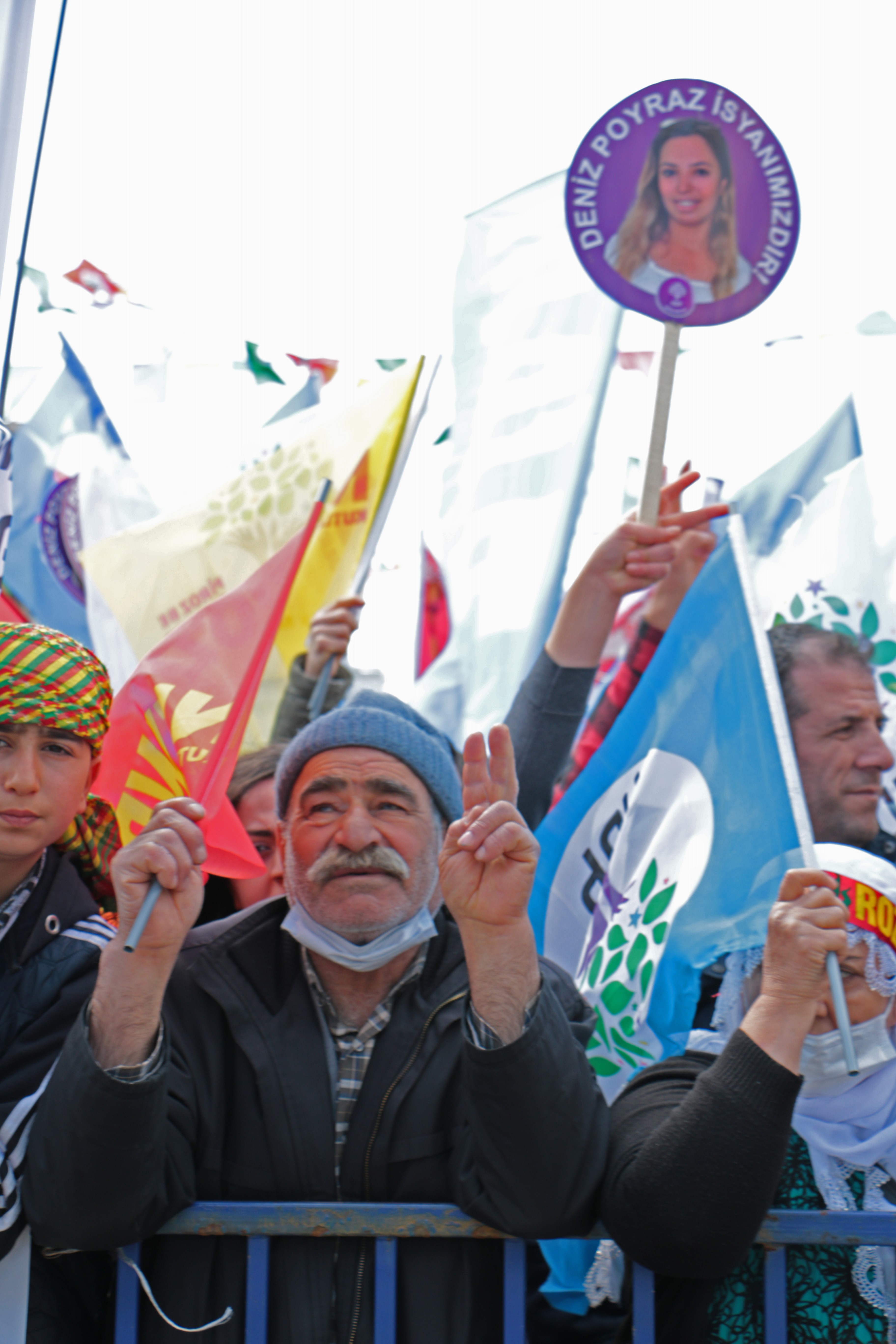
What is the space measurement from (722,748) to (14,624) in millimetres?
1468

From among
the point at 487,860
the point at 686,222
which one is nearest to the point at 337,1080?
the point at 487,860

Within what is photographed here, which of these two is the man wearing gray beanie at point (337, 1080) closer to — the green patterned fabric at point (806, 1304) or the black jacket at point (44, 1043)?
the black jacket at point (44, 1043)

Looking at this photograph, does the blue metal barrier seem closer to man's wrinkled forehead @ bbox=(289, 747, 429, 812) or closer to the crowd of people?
the crowd of people

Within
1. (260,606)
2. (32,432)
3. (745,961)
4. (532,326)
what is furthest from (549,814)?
(32,432)

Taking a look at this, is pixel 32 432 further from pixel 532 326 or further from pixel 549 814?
pixel 549 814

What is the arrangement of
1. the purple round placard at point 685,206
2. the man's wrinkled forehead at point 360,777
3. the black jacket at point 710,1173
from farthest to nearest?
the purple round placard at point 685,206 < the man's wrinkled forehead at point 360,777 < the black jacket at point 710,1173

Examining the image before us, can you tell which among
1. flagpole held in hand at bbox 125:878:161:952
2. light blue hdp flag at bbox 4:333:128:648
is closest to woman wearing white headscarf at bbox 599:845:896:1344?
flagpole held in hand at bbox 125:878:161:952

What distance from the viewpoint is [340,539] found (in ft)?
13.7

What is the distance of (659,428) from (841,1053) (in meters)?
1.38

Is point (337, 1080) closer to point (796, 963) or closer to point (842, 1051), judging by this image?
point (796, 963)

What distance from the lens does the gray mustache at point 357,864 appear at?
250cm

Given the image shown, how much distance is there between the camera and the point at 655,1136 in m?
2.03

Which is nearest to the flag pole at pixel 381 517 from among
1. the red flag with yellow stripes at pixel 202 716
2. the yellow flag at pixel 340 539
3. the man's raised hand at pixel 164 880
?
the yellow flag at pixel 340 539

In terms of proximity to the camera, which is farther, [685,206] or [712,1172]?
[685,206]
